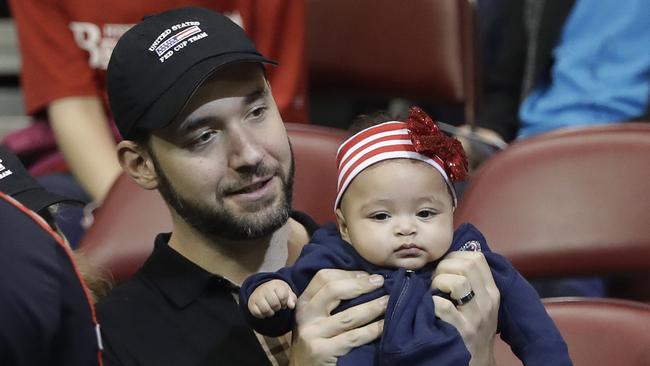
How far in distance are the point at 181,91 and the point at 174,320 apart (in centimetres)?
33

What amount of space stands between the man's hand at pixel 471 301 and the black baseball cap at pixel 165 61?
1.41 ft

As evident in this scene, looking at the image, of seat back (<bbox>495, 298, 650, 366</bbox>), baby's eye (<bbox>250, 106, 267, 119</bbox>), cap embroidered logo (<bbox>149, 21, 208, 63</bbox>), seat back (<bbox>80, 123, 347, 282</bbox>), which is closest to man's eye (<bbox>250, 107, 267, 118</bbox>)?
baby's eye (<bbox>250, 106, 267, 119</bbox>)

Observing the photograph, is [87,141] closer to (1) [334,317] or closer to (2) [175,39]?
(2) [175,39]

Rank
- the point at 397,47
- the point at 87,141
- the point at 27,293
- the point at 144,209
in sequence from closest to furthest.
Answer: the point at 27,293 < the point at 144,209 < the point at 87,141 < the point at 397,47

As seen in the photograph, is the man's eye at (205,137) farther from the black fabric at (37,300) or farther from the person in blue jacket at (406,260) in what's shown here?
the black fabric at (37,300)

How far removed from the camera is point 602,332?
5.30 feet

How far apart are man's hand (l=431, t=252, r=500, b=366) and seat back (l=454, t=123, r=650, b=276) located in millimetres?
358

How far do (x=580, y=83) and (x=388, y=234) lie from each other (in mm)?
1434

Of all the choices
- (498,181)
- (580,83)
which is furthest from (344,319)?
(580,83)

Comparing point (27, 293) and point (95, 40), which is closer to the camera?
point (27, 293)

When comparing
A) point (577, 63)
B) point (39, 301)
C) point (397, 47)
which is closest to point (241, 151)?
point (39, 301)

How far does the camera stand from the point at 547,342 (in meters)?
1.40

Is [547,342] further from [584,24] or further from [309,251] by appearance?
[584,24]

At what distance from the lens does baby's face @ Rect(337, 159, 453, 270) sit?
4.63ft
